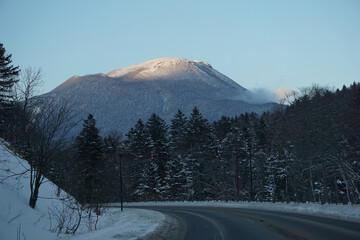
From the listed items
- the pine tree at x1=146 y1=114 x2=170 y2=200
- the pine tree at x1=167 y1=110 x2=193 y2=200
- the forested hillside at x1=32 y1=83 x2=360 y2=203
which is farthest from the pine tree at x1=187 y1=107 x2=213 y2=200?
the pine tree at x1=146 y1=114 x2=170 y2=200

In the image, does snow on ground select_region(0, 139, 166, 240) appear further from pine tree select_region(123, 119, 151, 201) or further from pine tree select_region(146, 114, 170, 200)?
pine tree select_region(123, 119, 151, 201)

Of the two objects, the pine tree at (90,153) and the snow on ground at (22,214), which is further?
the pine tree at (90,153)

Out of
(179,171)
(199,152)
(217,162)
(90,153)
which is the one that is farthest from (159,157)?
(90,153)

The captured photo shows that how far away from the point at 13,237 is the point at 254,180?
5231cm

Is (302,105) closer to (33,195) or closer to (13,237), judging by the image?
(33,195)

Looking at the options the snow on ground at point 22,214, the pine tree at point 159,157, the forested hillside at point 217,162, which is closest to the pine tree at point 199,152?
the forested hillside at point 217,162

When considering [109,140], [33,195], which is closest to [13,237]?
[33,195]

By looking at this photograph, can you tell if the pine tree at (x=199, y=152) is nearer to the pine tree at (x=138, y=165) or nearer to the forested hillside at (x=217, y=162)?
the forested hillside at (x=217, y=162)

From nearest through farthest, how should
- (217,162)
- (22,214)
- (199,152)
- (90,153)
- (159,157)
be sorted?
(22,214), (90,153), (217,162), (199,152), (159,157)

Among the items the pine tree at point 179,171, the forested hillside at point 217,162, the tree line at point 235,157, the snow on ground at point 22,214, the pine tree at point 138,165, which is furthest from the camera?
the pine tree at point 138,165

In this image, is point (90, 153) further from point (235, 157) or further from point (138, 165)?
point (235, 157)

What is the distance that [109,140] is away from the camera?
67125mm

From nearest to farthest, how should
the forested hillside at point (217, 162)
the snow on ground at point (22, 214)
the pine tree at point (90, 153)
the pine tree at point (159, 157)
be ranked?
the snow on ground at point (22, 214) < the forested hillside at point (217, 162) < the pine tree at point (90, 153) < the pine tree at point (159, 157)

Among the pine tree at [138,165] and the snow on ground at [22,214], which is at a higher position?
the pine tree at [138,165]
